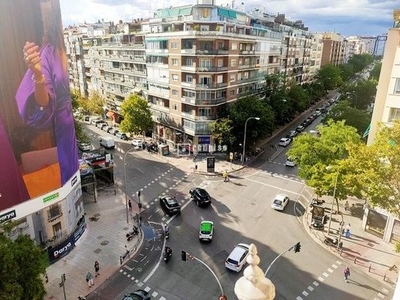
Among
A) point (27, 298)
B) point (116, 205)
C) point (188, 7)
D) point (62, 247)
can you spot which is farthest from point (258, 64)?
point (27, 298)

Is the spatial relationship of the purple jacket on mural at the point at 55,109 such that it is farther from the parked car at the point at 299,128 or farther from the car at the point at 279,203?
the parked car at the point at 299,128

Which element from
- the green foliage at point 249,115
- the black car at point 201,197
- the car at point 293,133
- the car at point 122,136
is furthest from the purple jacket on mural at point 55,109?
the car at point 293,133

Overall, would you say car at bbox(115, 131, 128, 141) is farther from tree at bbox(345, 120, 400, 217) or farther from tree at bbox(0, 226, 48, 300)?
tree at bbox(345, 120, 400, 217)

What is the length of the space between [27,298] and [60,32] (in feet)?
71.1

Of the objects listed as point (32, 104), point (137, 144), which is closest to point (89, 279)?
point (32, 104)

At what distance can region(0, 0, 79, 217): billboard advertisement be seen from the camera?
75.6ft

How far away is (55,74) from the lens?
26859 millimetres

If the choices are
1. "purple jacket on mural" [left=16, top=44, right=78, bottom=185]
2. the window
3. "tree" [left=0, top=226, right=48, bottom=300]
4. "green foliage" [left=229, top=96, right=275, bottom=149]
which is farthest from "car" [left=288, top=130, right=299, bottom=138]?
"tree" [left=0, top=226, right=48, bottom=300]

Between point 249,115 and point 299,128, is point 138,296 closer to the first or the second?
point 249,115

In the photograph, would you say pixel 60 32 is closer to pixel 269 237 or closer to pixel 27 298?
pixel 27 298

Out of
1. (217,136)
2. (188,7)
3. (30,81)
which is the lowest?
(217,136)

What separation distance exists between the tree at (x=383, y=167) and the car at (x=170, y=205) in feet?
68.0

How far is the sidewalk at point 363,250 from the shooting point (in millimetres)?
28047

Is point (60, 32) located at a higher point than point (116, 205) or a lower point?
higher
